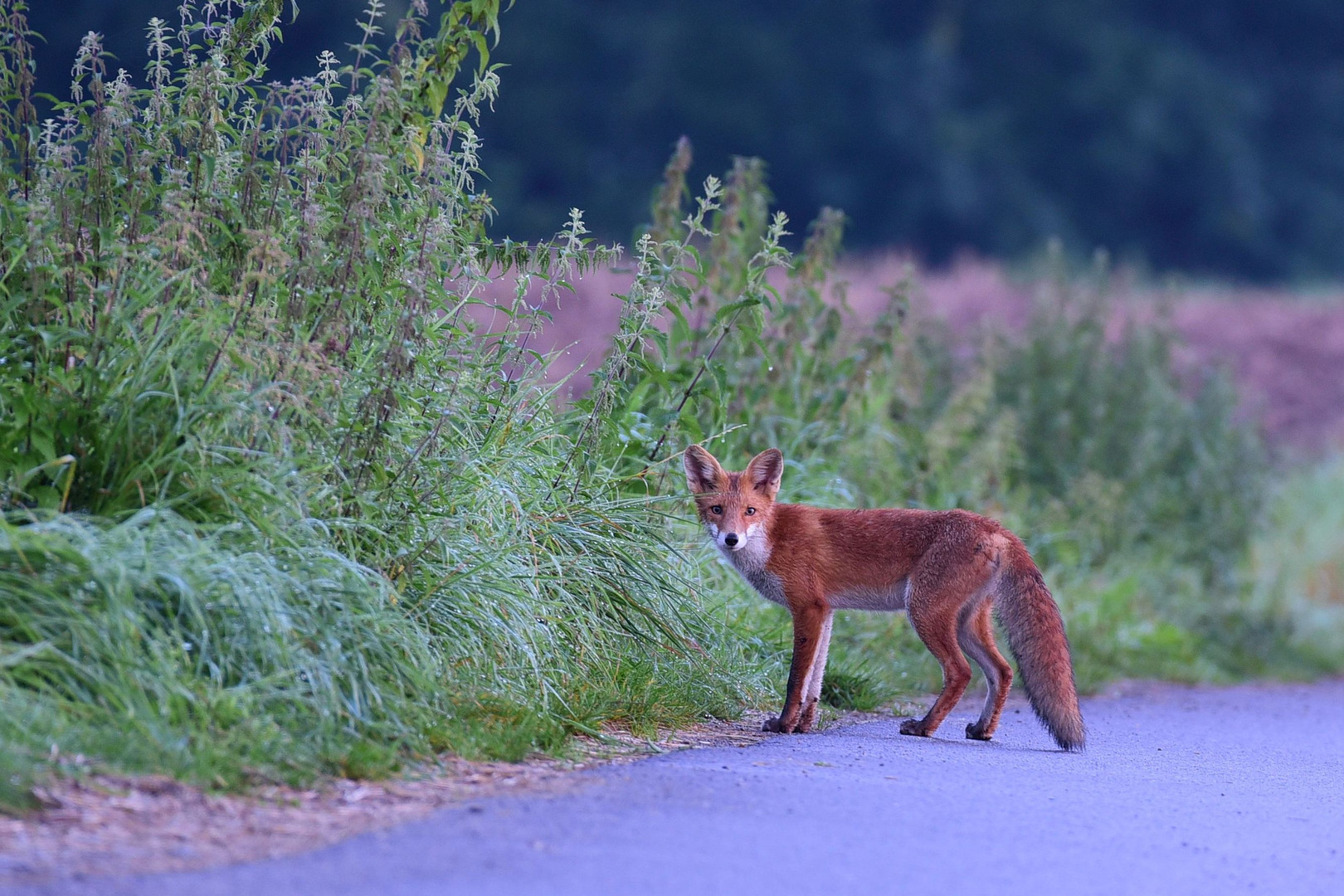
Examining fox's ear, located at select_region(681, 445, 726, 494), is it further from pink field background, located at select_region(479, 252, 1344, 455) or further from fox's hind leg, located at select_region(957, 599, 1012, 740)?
pink field background, located at select_region(479, 252, 1344, 455)

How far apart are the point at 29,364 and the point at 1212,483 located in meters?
10.6

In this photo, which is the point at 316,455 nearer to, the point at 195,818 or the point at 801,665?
the point at 195,818

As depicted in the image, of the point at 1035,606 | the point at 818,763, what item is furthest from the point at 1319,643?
the point at 818,763

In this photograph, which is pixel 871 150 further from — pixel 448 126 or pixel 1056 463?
pixel 448 126

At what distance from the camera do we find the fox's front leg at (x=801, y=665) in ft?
20.9

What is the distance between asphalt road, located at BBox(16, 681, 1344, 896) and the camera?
12.3ft

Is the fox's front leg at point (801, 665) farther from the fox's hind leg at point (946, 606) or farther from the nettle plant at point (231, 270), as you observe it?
the nettle plant at point (231, 270)

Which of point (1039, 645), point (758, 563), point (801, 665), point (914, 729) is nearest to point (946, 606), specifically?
point (1039, 645)

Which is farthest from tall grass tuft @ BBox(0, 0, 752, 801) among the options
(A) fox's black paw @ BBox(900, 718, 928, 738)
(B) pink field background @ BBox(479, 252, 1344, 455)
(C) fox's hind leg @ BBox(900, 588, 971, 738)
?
(B) pink field background @ BBox(479, 252, 1344, 455)

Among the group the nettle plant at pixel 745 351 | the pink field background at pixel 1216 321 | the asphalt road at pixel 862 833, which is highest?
the pink field background at pixel 1216 321

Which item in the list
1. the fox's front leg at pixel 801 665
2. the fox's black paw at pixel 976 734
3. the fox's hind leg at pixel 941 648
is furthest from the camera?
the fox's black paw at pixel 976 734

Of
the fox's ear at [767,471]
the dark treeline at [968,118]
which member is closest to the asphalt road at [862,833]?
the fox's ear at [767,471]

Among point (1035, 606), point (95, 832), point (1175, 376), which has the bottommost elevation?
point (95, 832)

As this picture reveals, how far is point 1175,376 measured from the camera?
14.7 meters
